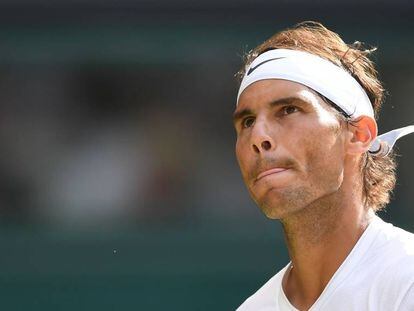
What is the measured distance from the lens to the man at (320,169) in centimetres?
288

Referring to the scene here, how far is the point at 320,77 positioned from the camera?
10.1ft

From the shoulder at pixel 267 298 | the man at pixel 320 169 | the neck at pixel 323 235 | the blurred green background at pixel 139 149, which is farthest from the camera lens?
the blurred green background at pixel 139 149

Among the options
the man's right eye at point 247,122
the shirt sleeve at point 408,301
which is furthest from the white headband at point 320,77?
the shirt sleeve at point 408,301

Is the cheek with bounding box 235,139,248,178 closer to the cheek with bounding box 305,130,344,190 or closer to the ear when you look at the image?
the cheek with bounding box 305,130,344,190

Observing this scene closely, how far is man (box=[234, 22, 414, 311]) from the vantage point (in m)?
2.88

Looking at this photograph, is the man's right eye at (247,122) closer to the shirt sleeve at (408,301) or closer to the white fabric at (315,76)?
the white fabric at (315,76)

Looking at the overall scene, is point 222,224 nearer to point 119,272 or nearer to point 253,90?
point 119,272

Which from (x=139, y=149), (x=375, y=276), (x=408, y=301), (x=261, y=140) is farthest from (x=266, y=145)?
(x=139, y=149)

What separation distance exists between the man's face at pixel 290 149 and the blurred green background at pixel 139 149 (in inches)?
183

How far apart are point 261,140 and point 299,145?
0.11 meters

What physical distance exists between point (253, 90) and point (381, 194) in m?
0.51

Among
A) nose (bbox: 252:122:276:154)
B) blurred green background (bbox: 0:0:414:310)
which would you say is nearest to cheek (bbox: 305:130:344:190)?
nose (bbox: 252:122:276:154)

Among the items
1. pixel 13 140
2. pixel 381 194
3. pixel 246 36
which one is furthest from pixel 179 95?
pixel 381 194

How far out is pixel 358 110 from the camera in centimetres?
312
